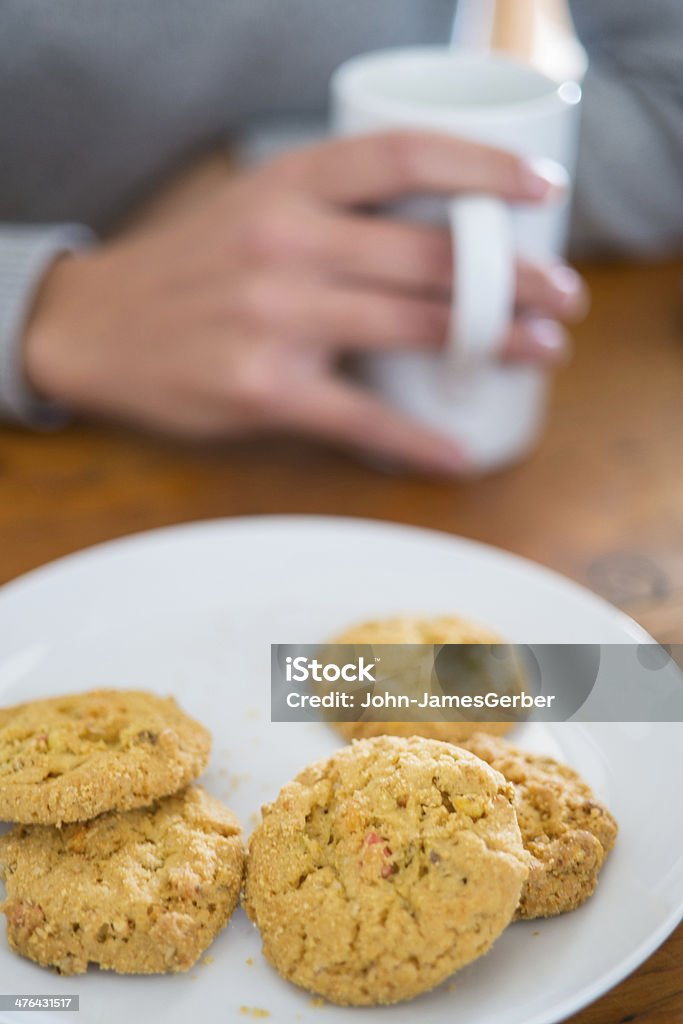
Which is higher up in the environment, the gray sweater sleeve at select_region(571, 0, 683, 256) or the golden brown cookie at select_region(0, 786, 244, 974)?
the gray sweater sleeve at select_region(571, 0, 683, 256)

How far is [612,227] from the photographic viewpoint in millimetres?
1167

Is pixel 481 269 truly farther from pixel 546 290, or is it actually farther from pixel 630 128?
pixel 630 128

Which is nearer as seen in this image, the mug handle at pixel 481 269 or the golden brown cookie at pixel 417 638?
the golden brown cookie at pixel 417 638

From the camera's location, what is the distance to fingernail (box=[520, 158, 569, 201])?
2.44 feet

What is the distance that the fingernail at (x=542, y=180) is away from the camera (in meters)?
0.74

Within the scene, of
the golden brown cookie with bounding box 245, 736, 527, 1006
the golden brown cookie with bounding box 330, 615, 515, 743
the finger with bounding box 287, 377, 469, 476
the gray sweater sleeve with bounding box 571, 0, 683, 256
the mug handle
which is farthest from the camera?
the gray sweater sleeve with bounding box 571, 0, 683, 256

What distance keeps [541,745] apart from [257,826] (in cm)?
18

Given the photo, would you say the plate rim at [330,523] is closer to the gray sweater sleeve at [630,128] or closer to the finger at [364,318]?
the finger at [364,318]

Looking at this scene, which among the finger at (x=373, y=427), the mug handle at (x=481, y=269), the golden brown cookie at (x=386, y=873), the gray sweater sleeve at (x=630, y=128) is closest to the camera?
the golden brown cookie at (x=386, y=873)

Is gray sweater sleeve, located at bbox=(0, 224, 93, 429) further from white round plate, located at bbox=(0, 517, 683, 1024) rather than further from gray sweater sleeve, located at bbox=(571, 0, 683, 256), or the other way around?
gray sweater sleeve, located at bbox=(571, 0, 683, 256)

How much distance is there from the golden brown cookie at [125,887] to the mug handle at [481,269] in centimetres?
42

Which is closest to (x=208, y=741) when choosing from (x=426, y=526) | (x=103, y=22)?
(x=426, y=526)

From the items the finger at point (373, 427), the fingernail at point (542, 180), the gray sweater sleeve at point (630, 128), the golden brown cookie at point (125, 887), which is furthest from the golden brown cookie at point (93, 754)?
the gray sweater sleeve at point (630, 128)

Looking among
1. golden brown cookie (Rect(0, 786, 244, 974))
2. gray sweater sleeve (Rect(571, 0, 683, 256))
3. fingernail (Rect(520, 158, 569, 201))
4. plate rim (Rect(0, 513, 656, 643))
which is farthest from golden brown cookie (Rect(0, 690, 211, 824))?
gray sweater sleeve (Rect(571, 0, 683, 256))
